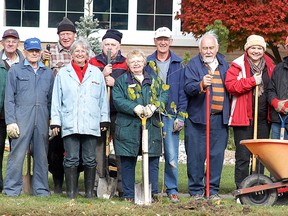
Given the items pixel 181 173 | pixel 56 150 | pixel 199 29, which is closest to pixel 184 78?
pixel 56 150

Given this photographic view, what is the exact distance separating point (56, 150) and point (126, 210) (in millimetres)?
2357

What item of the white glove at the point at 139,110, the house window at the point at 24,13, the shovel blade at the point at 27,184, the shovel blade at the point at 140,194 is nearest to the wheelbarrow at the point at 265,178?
the shovel blade at the point at 140,194

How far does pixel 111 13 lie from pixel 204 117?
1104 centimetres

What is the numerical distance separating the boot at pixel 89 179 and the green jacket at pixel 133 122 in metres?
0.50

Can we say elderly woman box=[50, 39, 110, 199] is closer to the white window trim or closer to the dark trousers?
the dark trousers

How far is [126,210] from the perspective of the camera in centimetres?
1120

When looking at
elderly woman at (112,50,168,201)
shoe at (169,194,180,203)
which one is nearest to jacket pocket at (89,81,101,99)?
elderly woman at (112,50,168,201)

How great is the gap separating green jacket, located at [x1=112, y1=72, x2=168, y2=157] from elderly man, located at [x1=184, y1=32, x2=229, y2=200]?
60 centimetres

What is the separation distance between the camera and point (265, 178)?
12328 mm

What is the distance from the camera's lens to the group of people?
12.4 m

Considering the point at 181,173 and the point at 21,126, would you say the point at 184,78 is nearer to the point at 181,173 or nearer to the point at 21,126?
the point at 21,126

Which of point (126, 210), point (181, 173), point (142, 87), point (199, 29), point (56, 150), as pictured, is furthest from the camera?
point (199, 29)

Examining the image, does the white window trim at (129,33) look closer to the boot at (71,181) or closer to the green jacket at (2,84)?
the green jacket at (2,84)

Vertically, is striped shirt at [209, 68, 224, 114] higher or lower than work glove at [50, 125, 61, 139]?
higher
